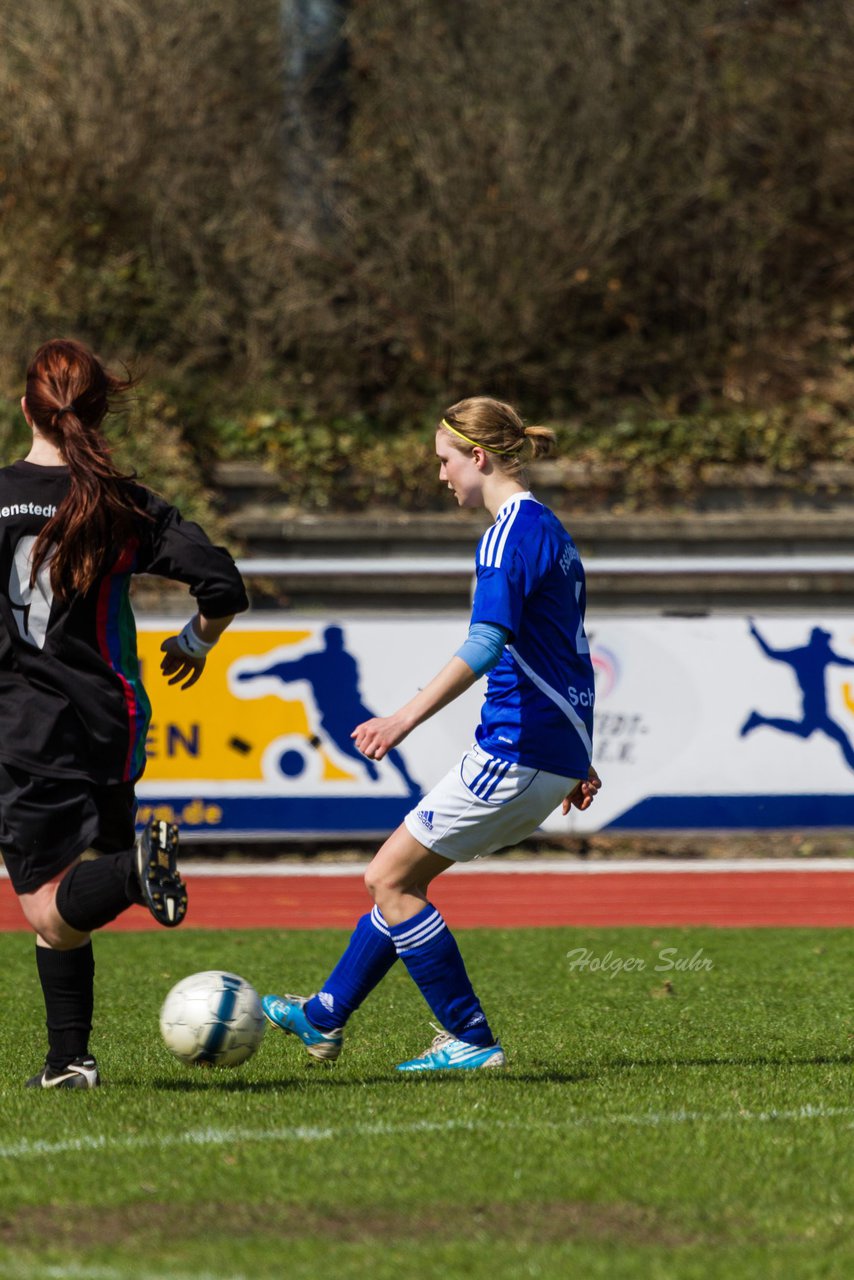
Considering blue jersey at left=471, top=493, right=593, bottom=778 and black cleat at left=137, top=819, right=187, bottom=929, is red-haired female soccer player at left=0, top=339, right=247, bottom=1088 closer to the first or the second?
black cleat at left=137, top=819, right=187, bottom=929

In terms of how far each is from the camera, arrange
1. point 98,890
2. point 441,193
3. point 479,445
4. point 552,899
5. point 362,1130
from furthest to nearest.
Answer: point 441,193
point 552,899
point 479,445
point 98,890
point 362,1130

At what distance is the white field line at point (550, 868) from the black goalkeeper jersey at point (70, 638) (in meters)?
7.22

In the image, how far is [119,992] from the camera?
728 centimetres

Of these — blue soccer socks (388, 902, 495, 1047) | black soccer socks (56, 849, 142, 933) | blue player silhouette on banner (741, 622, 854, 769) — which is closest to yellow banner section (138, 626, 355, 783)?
blue player silhouette on banner (741, 622, 854, 769)

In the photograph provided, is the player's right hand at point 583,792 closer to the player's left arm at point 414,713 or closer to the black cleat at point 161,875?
the player's left arm at point 414,713

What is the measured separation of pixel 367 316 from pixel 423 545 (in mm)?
4009

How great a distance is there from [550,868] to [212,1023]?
741 cm

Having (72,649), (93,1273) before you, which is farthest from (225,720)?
(93,1273)

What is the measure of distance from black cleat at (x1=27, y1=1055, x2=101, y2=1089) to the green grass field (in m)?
0.09

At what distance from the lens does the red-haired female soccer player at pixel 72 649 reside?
4.68 meters

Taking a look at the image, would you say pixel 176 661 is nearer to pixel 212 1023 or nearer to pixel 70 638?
pixel 70 638

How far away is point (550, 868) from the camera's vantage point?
12188 millimetres

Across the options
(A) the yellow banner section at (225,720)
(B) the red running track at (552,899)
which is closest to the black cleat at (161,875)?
(B) the red running track at (552,899)

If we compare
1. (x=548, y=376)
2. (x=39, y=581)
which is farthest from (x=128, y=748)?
(x=548, y=376)
